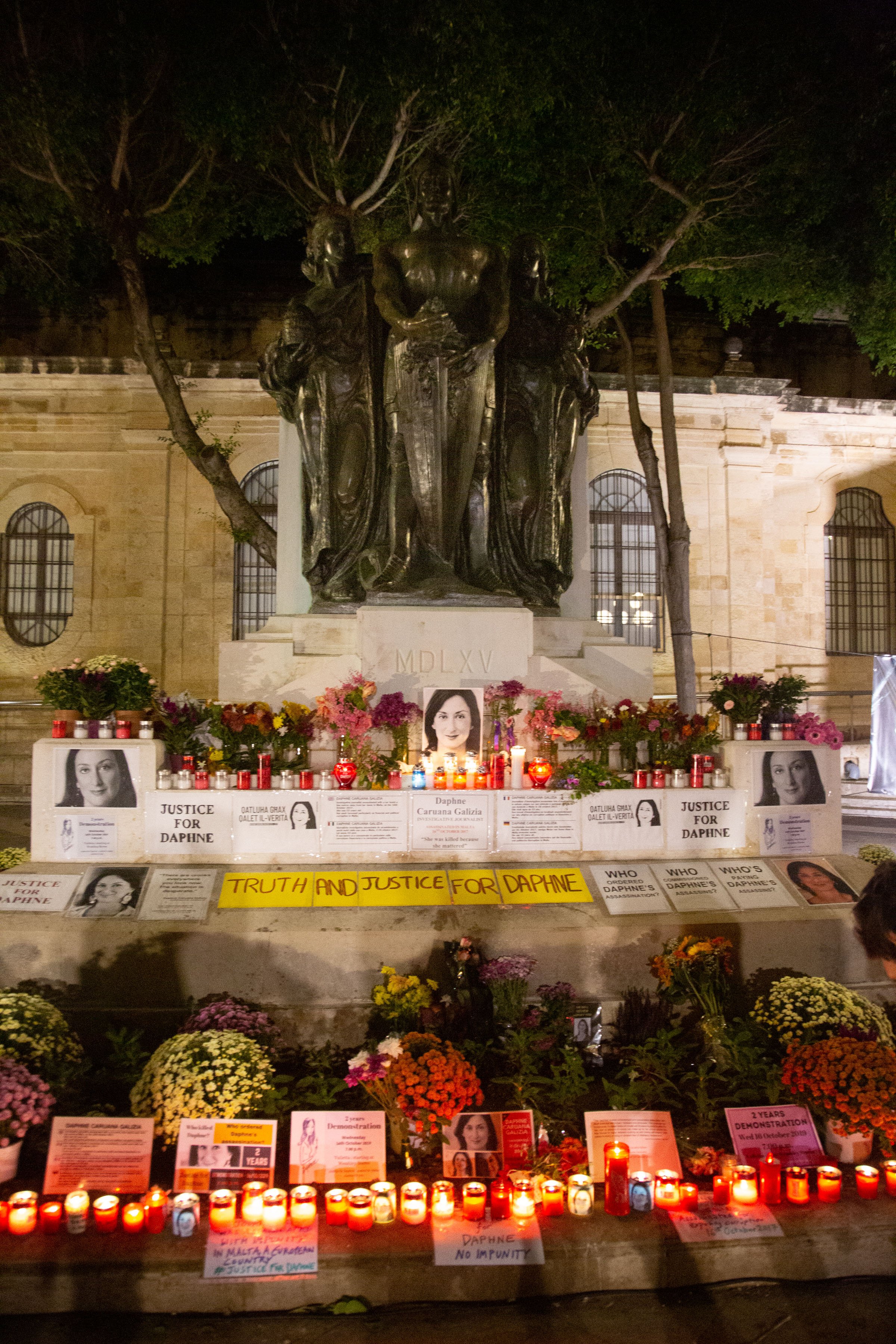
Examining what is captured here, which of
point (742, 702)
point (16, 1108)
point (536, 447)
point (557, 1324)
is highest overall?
point (536, 447)

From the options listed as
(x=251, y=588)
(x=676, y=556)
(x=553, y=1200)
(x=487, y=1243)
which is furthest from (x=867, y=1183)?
(x=251, y=588)

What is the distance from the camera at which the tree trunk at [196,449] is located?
1358 cm

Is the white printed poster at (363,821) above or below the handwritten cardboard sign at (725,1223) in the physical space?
above

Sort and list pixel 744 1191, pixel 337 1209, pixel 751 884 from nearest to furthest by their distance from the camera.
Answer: pixel 337 1209 < pixel 744 1191 < pixel 751 884

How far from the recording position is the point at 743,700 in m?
6.47

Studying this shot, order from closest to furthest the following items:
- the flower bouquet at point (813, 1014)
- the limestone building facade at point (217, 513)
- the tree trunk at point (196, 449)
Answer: the flower bouquet at point (813, 1014) → the tree trunk at point (196, 449) → the limestone building facade at point (217, 513)

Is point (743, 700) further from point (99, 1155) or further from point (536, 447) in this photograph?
point (99, 1155)

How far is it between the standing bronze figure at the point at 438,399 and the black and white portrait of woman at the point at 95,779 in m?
2.10

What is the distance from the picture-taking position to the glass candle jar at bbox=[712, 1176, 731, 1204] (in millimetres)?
3812

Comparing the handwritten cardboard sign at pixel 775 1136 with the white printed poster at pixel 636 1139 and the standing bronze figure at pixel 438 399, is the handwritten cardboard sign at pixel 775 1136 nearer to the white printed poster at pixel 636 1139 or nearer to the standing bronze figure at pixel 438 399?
the white printed poster at pixel 636 1139

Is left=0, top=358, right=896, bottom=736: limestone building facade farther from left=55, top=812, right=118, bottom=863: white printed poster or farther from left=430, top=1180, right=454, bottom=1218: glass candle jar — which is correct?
left=430, top=1180, right=454, bottom=1218: glass candle jar

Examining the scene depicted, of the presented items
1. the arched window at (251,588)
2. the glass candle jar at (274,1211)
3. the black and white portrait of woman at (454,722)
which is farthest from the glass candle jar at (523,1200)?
the arched window at (251,588)

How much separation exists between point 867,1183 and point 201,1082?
109 inches

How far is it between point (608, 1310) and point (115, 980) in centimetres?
292
